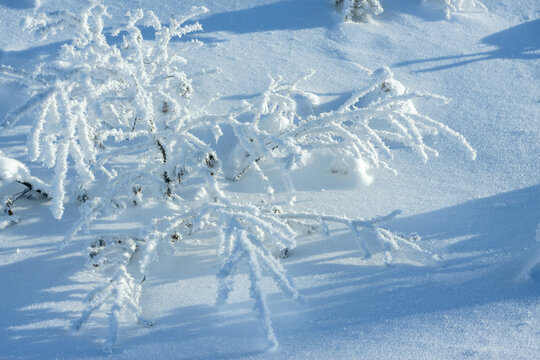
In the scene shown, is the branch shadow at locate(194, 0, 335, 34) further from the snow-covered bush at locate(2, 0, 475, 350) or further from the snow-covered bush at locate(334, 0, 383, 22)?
the snow-covered bush at locate(2, 0, 475, 350)

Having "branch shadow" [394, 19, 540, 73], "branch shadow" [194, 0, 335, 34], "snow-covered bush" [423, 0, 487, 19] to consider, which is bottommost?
"branch shadow" [394, 19, 540, 73]

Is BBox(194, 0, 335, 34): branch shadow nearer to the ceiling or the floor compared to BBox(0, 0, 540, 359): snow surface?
nearer to the ceiling

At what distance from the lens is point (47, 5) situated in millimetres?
4625

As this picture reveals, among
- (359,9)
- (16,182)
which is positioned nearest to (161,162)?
(16,182)

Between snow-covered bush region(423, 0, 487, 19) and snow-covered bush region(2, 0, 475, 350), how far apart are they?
2.79 meters

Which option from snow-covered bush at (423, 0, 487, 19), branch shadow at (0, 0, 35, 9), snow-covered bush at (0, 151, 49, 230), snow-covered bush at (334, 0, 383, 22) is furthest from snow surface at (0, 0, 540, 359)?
snow-covered bush at (423, 0, 487, 19)

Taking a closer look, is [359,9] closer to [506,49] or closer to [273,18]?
[273,18]

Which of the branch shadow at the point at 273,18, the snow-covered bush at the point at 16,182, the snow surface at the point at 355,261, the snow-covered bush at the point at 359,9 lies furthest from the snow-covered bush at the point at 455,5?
the snow-covered bush at the point at 16,182

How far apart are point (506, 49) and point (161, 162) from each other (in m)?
3.81

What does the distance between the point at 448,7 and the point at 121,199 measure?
4335mm

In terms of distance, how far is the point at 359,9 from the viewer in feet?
16.0

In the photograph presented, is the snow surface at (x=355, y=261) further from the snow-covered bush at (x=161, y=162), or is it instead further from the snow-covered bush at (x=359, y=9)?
the snow-covered bush at (x=359, y=9)

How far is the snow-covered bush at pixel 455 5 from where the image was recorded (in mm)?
5137

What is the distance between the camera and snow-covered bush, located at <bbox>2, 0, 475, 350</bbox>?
1784 mm
